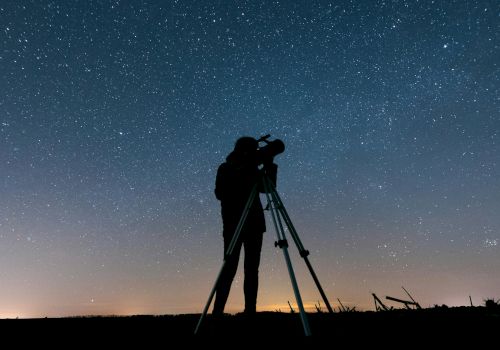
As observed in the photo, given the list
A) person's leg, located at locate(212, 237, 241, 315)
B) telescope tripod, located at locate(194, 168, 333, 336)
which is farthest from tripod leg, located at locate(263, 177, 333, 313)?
person's leg, located at locate(212, 237, 241, 315)

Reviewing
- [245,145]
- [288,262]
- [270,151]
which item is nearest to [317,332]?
[288,262]

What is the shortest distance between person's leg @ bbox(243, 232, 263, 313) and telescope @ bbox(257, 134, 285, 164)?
1119 millimetres

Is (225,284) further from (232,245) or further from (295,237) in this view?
(295,237)

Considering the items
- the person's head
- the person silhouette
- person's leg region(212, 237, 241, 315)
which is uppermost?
the person's head

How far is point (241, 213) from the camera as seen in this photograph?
14.6 feet

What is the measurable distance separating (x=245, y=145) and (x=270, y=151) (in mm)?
470

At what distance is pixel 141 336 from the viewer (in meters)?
3.64

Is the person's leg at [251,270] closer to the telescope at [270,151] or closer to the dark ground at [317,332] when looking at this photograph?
the dark ground at [317,332]

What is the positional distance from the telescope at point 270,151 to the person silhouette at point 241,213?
0.46 ft

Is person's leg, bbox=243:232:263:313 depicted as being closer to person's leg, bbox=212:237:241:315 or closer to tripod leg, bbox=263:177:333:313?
person's leg, bbox=212:237:241:315

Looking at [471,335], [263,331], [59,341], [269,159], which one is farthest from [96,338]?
[471,335]

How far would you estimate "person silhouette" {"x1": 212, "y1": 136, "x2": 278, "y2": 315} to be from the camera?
13.7ft

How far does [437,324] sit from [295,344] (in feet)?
6.16

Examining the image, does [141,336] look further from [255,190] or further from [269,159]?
[269,159]
